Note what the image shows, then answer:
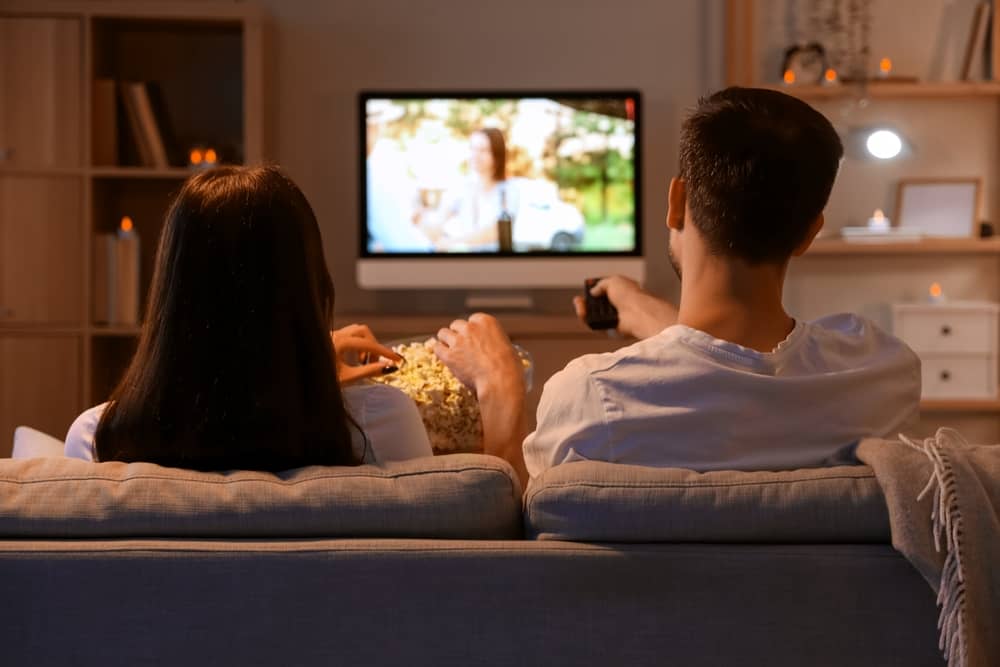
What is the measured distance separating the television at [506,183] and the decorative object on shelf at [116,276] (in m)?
0.82

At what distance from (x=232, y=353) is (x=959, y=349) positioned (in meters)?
3.56

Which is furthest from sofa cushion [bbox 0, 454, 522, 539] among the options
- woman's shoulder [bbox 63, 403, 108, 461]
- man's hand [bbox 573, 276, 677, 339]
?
man's hand [bbox 573, 276, 677, 339]

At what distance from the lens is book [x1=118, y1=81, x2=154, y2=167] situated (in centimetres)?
424

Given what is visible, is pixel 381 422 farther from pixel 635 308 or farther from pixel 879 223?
pixel 879 223

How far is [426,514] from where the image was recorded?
1.15 meters

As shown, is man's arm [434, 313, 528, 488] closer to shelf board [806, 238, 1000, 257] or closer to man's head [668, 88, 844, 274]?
man's head [668, 88, 844, 274]

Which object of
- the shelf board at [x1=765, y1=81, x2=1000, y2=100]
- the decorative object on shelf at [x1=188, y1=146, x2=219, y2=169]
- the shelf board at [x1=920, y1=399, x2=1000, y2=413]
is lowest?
the shelf board at [x1=920, y1=399, x2=1000, y2=413]

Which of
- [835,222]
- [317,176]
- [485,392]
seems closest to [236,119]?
[317,176]

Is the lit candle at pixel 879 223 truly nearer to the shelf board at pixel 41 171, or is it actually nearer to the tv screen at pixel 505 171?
the tv screen at pixel 505 171

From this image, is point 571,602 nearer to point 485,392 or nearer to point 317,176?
point 485,392

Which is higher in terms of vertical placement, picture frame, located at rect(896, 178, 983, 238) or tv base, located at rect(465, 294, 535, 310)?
picture frame, located at rect(896, 178, 983, 238)

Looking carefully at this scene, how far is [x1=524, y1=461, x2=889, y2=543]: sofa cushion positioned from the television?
10.5ft

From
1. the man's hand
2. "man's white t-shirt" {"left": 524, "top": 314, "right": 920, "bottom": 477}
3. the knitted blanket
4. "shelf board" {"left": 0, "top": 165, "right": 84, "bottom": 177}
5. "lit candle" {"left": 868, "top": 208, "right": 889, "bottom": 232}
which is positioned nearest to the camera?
the knitted blanket

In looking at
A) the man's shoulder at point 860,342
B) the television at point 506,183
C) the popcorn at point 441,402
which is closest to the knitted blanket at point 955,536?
the man's shoulder at point 860,342
